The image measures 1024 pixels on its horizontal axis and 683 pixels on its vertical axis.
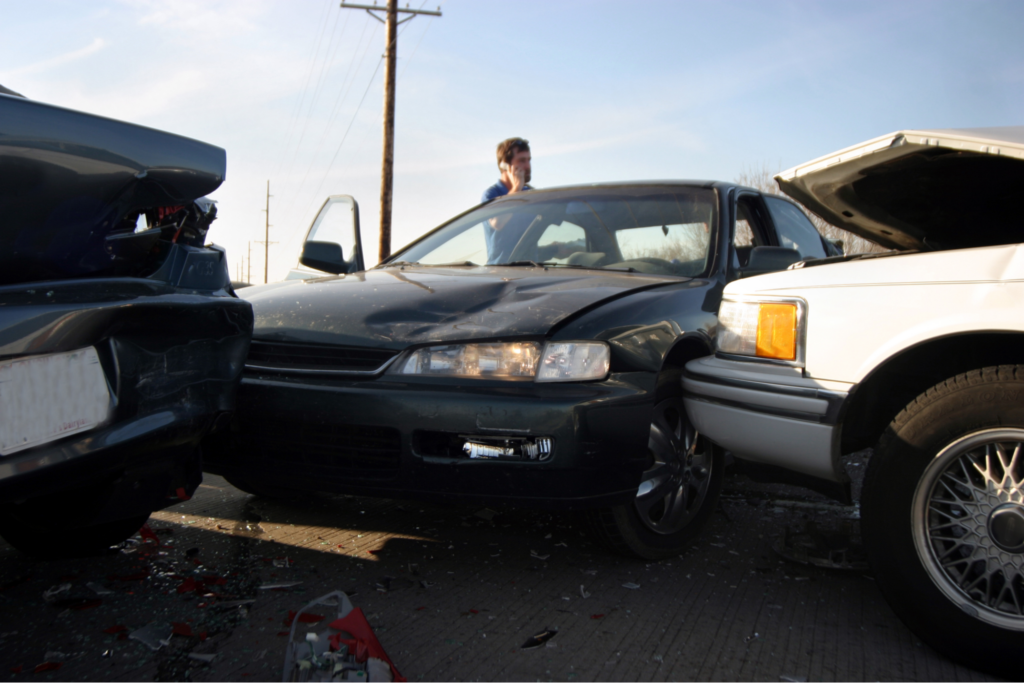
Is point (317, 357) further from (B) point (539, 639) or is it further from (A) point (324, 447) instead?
(B) point (539, 639)

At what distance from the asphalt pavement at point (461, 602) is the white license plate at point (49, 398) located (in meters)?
0.72

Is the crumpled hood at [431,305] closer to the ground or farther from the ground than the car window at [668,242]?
closer to the ground

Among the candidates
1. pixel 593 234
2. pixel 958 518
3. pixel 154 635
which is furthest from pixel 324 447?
pixel 958 518

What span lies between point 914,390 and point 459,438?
5.17 ft

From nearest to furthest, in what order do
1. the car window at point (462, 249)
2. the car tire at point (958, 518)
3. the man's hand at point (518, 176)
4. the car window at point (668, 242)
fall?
the car tire at point (958, 518) → the car window at point (668, 242) → the car window at point (462, 249) → the man's hand at point (518, 176)

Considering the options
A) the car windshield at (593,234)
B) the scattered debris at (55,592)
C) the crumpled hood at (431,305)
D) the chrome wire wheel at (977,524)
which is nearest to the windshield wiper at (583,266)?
the car windshield at (593,234)

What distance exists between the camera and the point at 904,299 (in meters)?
2.26

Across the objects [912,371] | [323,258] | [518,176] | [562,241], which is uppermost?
[518,176]

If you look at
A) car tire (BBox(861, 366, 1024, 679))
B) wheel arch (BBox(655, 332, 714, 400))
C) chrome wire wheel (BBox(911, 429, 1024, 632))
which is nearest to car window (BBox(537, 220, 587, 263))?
wheel arch (BBox(655, 332, 714, 400))

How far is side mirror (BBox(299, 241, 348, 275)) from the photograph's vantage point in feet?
12.8

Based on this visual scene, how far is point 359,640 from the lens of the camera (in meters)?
1.94

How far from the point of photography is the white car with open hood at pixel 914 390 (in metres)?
2.08

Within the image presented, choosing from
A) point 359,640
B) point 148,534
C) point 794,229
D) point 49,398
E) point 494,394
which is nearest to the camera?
point 49,398

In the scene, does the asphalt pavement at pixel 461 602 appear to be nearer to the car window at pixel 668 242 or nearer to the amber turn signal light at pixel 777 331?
the amber turn signal light at pixel 777 331
